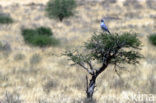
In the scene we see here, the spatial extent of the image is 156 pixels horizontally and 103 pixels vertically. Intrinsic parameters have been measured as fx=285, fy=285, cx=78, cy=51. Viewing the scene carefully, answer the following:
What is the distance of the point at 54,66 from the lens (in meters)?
13.0

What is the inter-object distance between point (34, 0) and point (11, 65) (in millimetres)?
36825

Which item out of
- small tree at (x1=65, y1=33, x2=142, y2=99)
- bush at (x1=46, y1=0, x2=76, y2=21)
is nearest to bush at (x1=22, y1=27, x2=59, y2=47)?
bush at (x1=46, y1=0, x2=76, y2=21)

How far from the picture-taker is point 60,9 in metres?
28.5

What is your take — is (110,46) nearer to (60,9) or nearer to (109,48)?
(109,48)

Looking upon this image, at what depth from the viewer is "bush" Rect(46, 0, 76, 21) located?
28594 mm

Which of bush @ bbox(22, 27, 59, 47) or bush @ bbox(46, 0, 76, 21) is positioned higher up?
bush @ bbox(46, 0, 76, 21)

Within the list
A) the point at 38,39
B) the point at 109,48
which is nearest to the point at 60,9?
the point at 38,39

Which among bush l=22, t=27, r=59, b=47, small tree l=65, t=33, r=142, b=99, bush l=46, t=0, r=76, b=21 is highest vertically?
bush l=46, t=0, r=76, b=21

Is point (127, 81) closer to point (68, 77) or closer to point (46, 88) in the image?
point (68, 77)

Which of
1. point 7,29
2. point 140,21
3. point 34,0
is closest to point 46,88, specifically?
point 7,29

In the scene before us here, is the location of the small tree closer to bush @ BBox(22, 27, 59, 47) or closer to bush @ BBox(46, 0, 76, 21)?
bush @ BBox(22, 27, 59, 47)

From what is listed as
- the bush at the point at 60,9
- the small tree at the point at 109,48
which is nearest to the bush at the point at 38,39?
the bush at the point at 60,9

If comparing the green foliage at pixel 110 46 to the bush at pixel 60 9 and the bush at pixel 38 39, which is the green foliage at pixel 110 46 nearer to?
the bush at pixel 38 39

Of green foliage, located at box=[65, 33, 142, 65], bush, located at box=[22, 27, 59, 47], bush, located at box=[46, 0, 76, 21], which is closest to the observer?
green foliage, located at box=[65, 33, 142, 65]
